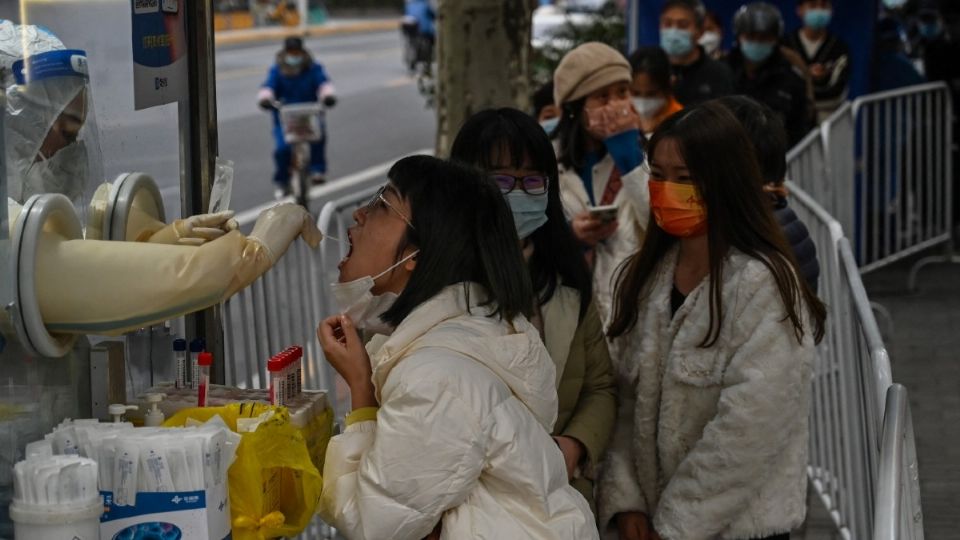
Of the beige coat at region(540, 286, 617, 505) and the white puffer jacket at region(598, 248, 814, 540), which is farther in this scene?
the beige coat at region(540, 286, 617, 505)

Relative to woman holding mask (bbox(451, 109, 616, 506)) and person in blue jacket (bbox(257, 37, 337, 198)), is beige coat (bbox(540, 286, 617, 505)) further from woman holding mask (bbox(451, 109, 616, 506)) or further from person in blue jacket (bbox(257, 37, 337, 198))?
person in blue jacket (bbox(257, 37, 337, 198))

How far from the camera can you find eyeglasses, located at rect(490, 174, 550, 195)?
162 inches

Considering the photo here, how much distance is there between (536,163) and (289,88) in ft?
40.7

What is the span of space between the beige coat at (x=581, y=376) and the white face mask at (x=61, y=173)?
128 cm

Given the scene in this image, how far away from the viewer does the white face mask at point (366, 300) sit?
3.25 m

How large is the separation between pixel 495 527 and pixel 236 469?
511 millimetres

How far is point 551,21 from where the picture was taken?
29734 mm

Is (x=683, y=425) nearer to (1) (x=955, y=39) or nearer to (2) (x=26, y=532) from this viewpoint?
(2) (x=26, y=532)

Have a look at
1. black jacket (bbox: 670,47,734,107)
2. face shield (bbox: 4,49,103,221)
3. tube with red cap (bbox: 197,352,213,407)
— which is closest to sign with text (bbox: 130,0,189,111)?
face shield (bbox: 4,49,103,221)

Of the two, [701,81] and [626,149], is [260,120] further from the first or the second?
[626,149]

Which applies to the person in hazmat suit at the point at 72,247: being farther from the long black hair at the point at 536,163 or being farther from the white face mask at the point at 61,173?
the long black hair at the point at 536,163

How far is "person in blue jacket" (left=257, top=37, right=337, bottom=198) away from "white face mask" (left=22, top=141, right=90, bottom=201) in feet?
42.1

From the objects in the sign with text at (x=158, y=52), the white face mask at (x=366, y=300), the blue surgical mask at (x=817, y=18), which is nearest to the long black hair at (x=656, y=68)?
the sign with text at (x=158, y=52)

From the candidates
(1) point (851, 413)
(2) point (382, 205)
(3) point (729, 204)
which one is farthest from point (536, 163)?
(1) point (851, 413)
